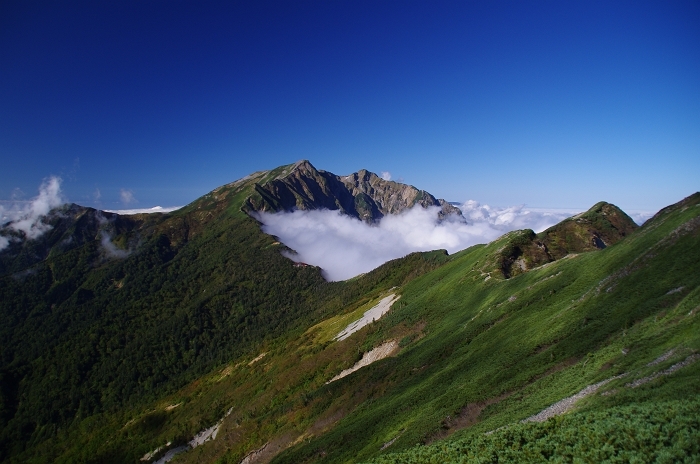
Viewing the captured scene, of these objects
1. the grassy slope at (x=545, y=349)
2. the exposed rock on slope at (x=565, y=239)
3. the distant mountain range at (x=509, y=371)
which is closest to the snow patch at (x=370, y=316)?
the distant mountain range at (x=509, y=371)

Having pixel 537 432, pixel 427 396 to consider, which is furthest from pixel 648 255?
pixel 537 432

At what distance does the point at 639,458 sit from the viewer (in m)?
18.4

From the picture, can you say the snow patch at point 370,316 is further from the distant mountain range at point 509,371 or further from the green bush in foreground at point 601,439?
the green bush in foreground at point 601,439

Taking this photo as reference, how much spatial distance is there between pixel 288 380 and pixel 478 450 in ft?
285

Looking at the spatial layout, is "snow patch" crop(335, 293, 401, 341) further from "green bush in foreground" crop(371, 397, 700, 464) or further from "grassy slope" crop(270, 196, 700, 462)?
"green bush in foreground" crop(371, 397, 700, 464)

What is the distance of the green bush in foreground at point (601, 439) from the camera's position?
1875cm

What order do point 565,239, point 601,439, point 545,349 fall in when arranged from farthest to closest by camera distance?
point 565,239, point 545,349, point 601,439

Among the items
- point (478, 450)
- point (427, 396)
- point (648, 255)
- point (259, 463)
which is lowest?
point (259, 463)

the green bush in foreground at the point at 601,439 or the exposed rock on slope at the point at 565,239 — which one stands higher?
the exposed rock on slope at the point at 565,239

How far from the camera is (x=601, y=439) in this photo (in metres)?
21.1

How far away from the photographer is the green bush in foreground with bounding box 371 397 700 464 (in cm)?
1875

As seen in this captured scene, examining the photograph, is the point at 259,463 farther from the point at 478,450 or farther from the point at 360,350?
the point at 478,450

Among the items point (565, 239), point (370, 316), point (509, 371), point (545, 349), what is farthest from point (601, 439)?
point (370, 316)

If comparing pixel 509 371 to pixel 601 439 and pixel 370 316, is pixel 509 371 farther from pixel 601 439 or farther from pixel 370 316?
pixel 370 316
